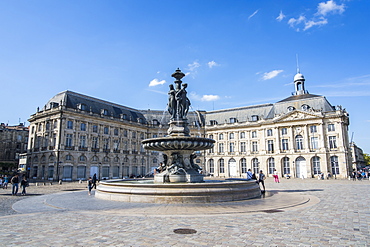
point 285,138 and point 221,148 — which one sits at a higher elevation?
point 285,138

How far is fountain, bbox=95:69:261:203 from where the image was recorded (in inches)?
496

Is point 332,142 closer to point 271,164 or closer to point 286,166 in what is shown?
point 286,166

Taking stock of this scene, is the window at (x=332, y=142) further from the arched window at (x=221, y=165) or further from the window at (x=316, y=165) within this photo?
the arched window at (x=221, y=165)

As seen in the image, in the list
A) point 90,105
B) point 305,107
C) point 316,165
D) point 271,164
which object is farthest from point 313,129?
point 90,105

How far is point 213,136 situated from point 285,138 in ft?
57.3

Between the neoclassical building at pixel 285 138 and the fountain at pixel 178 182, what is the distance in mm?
41108

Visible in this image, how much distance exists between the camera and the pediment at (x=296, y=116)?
51750mm

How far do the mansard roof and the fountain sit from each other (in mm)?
34263

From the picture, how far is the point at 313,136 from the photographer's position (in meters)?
52.0

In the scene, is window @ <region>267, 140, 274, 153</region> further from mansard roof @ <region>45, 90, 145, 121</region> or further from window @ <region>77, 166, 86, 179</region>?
window @ <region>77, 166, 86, 179</region>

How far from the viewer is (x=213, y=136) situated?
212 ft

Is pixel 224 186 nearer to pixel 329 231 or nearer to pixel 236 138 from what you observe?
pixel 329 231

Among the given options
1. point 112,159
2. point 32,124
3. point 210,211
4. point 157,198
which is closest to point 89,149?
point 112,159

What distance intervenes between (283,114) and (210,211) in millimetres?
49155
